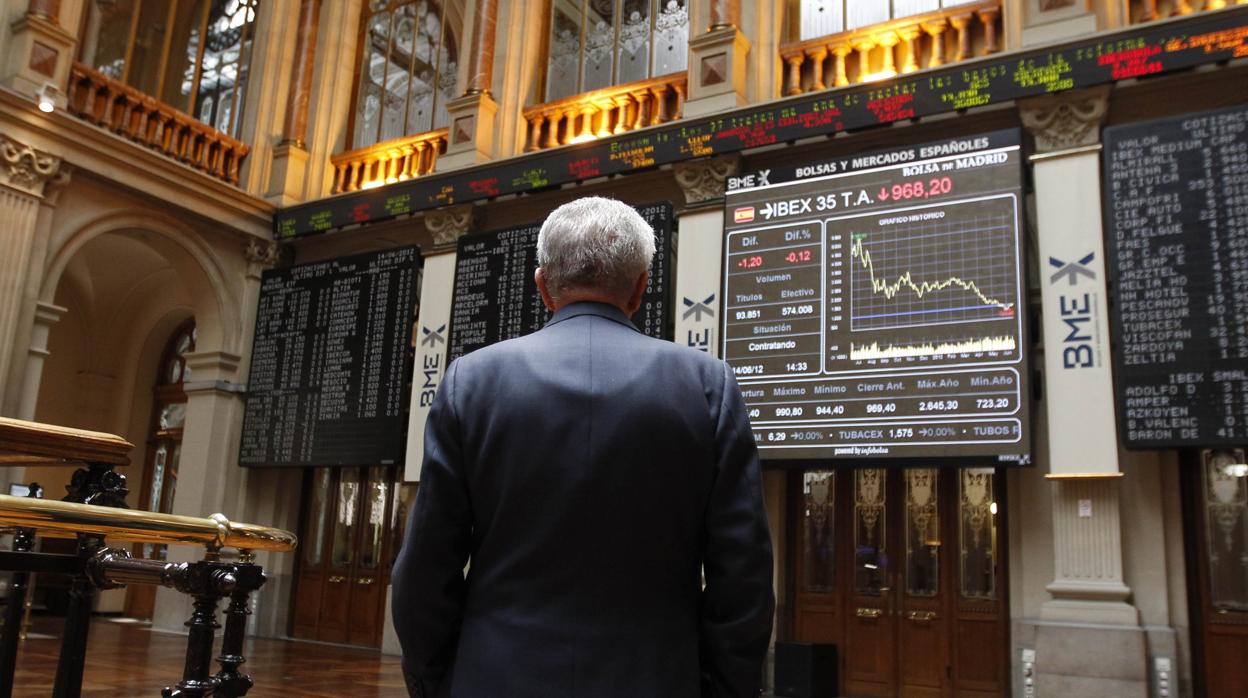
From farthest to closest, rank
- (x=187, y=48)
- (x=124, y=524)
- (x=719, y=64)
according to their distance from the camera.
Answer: (x=187, y=48) < (x=719, y=64) < (x=124, y=524)

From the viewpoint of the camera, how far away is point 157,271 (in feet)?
44.1

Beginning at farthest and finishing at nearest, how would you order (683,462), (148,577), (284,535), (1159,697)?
(1159,697) < (284,535) < (148,577) < (683,462)

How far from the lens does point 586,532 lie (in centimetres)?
151

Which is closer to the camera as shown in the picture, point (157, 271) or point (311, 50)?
point (311, 50)

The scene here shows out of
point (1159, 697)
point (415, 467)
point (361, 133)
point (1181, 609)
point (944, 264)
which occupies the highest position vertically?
point (361, 133)

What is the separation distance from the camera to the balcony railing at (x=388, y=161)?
10828mm

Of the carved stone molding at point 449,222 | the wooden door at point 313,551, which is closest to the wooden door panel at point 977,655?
the carved stone molding at point 449,222

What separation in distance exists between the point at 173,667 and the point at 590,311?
7137 millimetres

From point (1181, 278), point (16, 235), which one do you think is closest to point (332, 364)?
point (16, 235)

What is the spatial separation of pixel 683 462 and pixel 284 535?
6.00ft

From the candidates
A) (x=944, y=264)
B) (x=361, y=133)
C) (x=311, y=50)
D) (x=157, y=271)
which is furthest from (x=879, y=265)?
(x=157, y=271)

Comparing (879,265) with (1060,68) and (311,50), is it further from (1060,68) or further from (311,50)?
(311,50)

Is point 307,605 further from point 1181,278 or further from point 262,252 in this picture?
point 1181,278

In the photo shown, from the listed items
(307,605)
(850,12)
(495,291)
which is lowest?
Result: (307,605)
